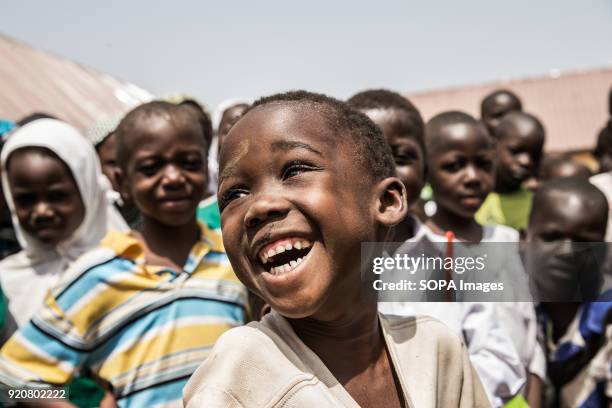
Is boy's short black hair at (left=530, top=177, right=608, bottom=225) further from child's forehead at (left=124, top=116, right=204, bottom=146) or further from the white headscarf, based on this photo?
the white headscarf

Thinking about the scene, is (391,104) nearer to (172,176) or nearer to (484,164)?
(484,164)

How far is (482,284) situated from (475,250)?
48cm

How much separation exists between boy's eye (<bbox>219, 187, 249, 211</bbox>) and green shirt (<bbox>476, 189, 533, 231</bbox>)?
3189 mm

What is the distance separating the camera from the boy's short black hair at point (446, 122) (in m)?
2.97

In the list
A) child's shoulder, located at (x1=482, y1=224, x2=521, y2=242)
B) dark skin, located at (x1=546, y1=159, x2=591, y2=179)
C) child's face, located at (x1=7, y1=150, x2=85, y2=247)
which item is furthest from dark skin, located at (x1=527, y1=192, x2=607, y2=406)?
dark skin, located at (x1=546, y1=159, x2=591, y2=179)

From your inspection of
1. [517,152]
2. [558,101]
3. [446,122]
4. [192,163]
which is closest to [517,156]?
[517,152]

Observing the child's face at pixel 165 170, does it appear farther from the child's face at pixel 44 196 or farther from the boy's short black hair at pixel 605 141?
the boy's short black hair at pixel 605 141

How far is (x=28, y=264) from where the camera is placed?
2900 millimetres

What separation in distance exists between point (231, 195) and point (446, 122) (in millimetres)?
1827

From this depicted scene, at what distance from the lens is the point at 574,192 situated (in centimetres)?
303

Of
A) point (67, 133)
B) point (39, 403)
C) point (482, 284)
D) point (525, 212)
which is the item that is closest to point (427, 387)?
point (482, 284)

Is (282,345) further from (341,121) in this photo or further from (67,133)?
(67,133)

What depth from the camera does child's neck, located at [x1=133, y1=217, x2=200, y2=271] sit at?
238 cm

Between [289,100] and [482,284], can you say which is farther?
[482,284]
